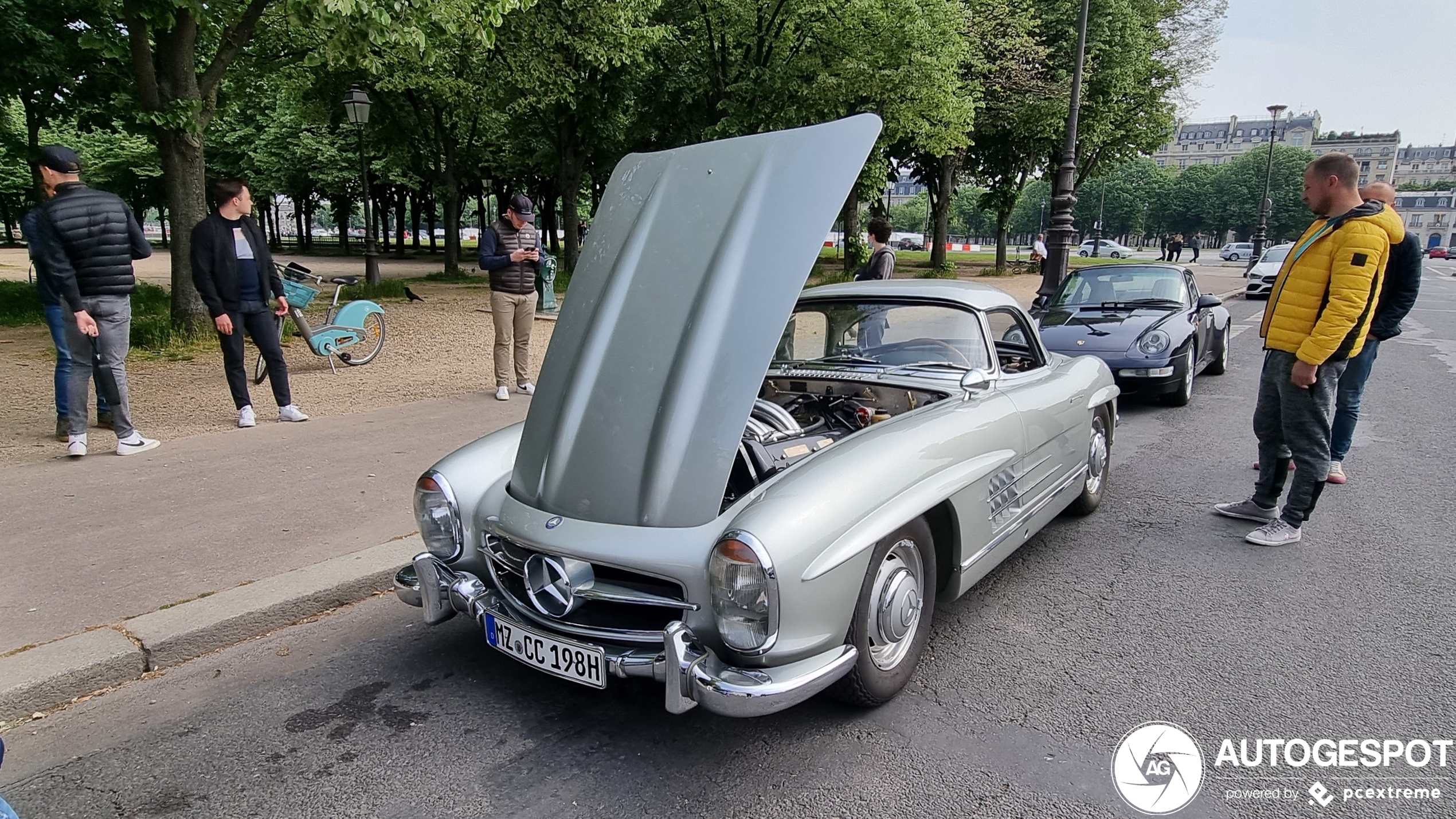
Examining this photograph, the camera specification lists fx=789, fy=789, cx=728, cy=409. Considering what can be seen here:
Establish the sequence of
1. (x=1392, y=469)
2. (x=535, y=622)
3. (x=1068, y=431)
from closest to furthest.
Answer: (x=535, y=622), (x=1068, y=431), (x=1392, y=469)

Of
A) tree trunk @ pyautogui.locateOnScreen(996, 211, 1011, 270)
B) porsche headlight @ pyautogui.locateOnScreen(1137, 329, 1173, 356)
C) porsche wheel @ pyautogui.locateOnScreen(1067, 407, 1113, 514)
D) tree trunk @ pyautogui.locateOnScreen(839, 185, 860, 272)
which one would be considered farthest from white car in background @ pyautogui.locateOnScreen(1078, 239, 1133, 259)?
porsche wheel @ pyautogui.locateOnScreen(1067, 407, 1113, 514)

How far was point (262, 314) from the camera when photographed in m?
6.32

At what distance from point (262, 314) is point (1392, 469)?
28.1 feet

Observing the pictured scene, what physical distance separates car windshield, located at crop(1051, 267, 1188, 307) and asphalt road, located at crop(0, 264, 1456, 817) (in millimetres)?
4962

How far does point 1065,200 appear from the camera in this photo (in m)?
14.9

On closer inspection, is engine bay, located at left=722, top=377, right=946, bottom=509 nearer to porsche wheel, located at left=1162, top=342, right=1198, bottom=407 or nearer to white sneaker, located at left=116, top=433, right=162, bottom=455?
white sneaker, located at left=116, top=433, right=162, bottom=455

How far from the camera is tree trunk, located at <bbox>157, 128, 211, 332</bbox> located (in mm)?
9867

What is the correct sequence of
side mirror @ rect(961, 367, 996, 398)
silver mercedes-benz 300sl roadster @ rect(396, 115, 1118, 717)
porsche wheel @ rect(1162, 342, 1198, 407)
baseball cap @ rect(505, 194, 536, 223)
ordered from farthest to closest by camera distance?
porsche wheel @ rect(1162, 342, 1198, 407) → baseball cap @ rect(505, 194, 536, 223) → side mirror @ rect(961, 367, 996, 398) → silver mercedes-benz 300sl roadster @ rect(396, 115, 1118, 717)

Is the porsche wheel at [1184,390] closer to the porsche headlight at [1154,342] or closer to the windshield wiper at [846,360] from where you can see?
the porsche headlight at [1154,342]

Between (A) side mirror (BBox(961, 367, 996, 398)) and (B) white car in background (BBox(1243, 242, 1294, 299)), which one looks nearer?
(A) side mirror (BBox(961, 367, 996, 398))

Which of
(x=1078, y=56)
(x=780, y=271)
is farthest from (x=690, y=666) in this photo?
(x=1078, y=56)

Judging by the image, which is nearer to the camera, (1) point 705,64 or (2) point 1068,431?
(2) point 1068,431

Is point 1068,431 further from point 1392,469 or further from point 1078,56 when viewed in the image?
point 1078,56

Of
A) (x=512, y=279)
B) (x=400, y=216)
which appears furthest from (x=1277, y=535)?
(x=400, y=216)
